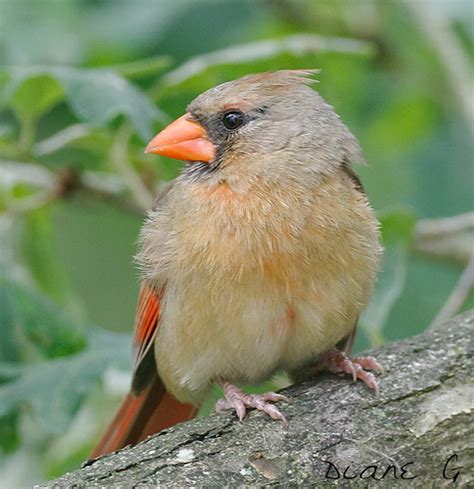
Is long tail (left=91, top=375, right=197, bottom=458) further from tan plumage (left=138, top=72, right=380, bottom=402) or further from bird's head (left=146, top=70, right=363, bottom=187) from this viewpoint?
bird's head (left=146, top=70, right=363, bottom=187)

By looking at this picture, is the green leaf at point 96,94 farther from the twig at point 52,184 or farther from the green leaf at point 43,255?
the green leaf at point 43,255

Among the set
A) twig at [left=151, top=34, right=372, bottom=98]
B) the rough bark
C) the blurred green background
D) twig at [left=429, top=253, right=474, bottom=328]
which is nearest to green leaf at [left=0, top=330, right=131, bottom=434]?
the blurred green background

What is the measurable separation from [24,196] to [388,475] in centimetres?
202

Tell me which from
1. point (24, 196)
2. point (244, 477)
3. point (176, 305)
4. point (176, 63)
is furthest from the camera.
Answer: point (176, 63)

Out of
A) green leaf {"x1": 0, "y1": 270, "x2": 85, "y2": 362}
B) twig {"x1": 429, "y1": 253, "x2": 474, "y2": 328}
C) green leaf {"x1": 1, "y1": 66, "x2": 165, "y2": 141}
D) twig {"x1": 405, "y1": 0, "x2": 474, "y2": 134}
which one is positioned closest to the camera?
green leaf {"x1": 1, "y1": 66, "x2": 165, "y2": 141}

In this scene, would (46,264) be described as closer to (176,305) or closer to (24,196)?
(24,196)

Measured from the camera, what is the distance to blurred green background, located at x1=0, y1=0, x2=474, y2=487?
3.69 metres

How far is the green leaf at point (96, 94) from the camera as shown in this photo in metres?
3.50

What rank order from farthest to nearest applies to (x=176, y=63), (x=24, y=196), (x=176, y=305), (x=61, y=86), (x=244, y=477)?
1. (x=176, y=63)
2. (x=24, y=196)
3. (x=61, y=86)
4. (x=176, y=305)
5. (x=244, y=477)

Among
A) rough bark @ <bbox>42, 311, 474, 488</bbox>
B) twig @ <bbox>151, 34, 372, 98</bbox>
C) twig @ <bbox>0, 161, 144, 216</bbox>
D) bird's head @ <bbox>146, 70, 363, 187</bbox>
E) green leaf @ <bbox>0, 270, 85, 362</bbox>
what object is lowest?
rough bark @ <bbox>42, 311, 474, 488</bbox>

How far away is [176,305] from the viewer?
132 inches

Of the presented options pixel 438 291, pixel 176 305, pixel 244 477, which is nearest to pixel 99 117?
pixel 176 305

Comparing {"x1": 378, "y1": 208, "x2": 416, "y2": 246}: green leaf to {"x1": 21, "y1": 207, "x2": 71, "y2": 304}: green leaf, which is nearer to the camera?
{"x1": 378, "y1": 208, "x2": 416, "y2": 246}: green leaf

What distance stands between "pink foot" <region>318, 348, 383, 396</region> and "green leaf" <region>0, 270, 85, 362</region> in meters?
0.87
